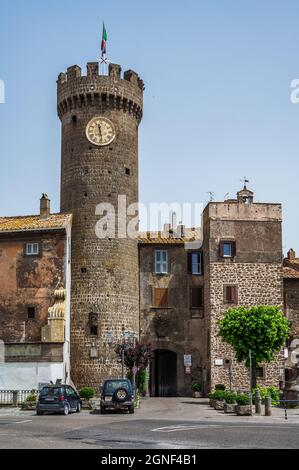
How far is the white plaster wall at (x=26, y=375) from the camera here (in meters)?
36.9

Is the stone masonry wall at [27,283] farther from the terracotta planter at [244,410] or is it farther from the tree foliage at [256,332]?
the terracotta planter at [244,410]

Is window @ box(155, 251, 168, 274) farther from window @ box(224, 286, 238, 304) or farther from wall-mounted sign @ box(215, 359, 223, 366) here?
wall-mounted sign @ box(215, 359, 223, 366)

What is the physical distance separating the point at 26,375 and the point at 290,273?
20969mm

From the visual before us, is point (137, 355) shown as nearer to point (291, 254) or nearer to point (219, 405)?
point (219, 405)

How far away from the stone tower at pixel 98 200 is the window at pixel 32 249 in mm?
3061

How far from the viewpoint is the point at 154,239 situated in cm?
4831

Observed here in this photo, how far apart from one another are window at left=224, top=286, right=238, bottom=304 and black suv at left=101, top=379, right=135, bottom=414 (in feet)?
54.3

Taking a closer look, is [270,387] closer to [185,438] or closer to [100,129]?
[100,129]

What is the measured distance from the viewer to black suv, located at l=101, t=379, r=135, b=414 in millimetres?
29375

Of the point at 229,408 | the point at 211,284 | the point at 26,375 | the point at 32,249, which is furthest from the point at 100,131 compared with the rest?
the point at 229,408

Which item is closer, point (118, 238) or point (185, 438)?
point (185, 438)
